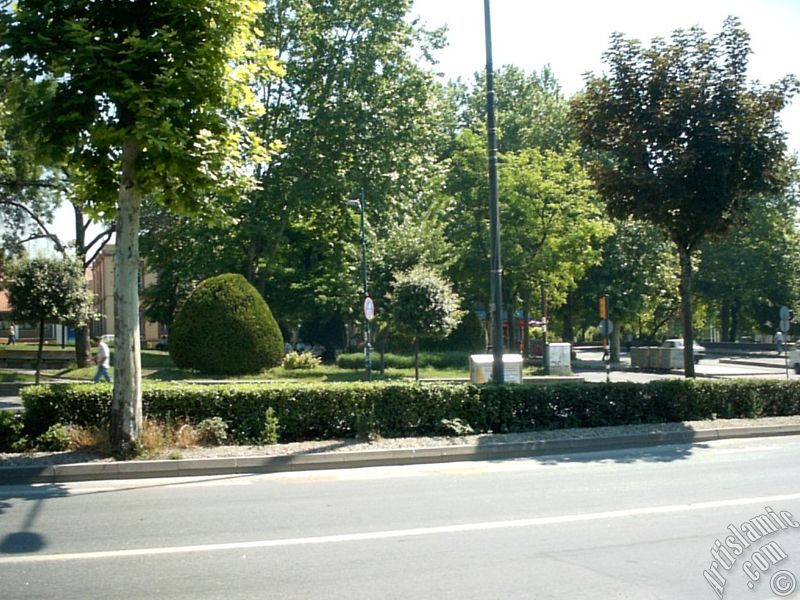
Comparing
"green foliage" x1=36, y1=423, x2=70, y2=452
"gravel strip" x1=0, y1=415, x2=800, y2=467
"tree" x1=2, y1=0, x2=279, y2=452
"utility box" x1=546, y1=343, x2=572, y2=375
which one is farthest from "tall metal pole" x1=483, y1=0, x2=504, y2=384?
"utility box" x1=546, y1=343, x2=572, y2=375

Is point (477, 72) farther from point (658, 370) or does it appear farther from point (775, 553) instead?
point (775, 553)

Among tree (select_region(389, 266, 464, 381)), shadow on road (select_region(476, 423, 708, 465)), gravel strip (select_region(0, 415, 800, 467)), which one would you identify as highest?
tree (select_region(389, 266, 464, 381))

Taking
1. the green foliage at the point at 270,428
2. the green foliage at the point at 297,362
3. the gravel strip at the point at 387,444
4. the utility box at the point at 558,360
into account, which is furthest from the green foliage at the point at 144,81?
the utility box at the point at 558,360

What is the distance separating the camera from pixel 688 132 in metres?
15.3

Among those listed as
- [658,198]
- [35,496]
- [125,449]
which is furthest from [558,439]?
[35,496]

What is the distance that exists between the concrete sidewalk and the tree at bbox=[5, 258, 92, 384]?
48.6 feet

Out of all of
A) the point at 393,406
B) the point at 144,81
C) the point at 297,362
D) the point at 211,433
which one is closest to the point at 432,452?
the point at 393,406

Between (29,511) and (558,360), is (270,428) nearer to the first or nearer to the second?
(29,511)

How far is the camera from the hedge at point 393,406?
39.6 feet

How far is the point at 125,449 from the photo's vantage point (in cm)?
1088

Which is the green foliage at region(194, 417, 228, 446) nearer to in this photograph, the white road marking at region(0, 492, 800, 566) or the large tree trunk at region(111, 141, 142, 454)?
the large tree trunk at region(111, 141, 142, 454)

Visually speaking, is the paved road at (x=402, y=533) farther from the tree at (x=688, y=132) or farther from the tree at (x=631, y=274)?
the tree at (x=631, y=274)

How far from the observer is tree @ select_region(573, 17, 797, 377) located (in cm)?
1500

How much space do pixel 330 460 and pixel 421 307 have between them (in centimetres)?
1338
